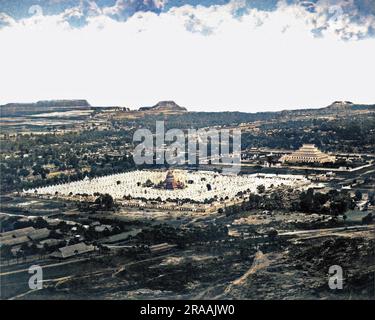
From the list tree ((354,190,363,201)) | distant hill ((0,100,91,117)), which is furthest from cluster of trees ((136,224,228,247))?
distant hill ((0,100,91,117))

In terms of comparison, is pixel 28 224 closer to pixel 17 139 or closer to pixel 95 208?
pixel 95 208

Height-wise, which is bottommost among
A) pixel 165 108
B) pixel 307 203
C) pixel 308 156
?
pixel 307 203

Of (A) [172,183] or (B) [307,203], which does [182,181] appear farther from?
(B) [307,203]

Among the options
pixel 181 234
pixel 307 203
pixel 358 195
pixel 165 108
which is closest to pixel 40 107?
pixel 165 108

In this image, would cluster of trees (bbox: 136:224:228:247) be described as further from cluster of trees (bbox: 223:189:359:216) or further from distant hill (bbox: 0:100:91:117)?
distant hill (bbox: 0:100:91:117)

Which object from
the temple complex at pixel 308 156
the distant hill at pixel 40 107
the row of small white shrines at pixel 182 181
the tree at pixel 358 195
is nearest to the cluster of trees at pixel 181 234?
the row of small white shrines at pixel 182 181

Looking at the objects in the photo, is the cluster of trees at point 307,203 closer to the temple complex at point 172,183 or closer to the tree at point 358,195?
the tree at point 358,195

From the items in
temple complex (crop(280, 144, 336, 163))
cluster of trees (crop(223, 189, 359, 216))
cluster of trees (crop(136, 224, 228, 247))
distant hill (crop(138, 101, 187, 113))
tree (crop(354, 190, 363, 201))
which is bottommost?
cluster of trees (crop(136, 224, 228, 247))
